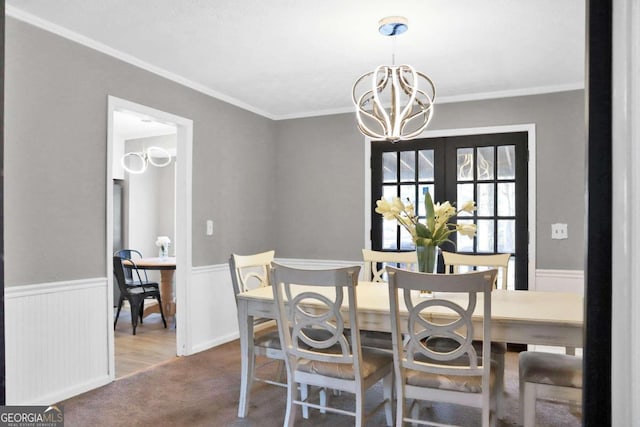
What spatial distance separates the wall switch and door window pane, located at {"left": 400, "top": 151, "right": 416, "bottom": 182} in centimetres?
136

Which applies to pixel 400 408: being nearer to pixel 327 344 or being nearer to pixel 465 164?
pixel 327 344

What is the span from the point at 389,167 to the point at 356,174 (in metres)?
0.36

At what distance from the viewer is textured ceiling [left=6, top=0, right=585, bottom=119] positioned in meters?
2.59

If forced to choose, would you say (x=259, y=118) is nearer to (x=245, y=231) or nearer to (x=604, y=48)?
(x=245, y=231)

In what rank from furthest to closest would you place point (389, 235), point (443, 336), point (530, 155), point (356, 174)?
point (356, 174) < point (389, 235) < point (530, 155) < point (443, 336)

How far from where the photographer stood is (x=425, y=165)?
4.64 metres

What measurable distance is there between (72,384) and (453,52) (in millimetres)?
3421

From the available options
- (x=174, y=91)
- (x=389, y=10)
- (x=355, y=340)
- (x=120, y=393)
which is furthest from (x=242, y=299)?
(x=174, y=91)

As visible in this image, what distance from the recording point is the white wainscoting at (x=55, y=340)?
265cm

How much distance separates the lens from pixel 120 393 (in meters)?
3.06

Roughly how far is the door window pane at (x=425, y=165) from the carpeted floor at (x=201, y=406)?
1.96 meters

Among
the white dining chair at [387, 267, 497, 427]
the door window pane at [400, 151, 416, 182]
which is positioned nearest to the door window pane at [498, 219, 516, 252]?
the door window pane at [400, 151, 416, 182]

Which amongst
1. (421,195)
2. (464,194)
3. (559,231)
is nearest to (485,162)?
(464,194)

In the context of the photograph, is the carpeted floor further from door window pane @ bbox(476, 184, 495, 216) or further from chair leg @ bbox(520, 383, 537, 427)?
door window pane @ bbox(476, 184, 495, 216)
